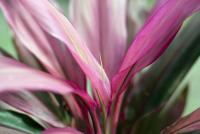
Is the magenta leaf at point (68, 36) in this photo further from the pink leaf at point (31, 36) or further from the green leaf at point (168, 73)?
the green leaf at point (168, 73)

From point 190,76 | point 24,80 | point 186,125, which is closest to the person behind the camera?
point 24,80

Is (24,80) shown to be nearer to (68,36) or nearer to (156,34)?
(68,36)

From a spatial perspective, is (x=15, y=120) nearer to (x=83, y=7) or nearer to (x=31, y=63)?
(x=31, y=63)

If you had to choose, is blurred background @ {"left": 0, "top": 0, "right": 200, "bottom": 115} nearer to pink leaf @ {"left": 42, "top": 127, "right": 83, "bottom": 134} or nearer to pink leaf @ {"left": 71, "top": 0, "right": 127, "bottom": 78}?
pink leaf @ {"left": 71, "top": 0, "right": 127, "bottom": 78}

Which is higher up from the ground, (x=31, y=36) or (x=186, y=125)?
(x=31, y=36)

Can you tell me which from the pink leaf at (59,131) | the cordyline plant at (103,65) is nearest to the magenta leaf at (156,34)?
the cordyline plant at (103,65)

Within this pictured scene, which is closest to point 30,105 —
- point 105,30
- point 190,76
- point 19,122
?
point 19,122

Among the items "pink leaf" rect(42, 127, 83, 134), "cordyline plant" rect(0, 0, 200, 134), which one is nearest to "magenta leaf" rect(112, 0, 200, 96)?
"cordyline plant" rect(0, 0, 200, 134)
